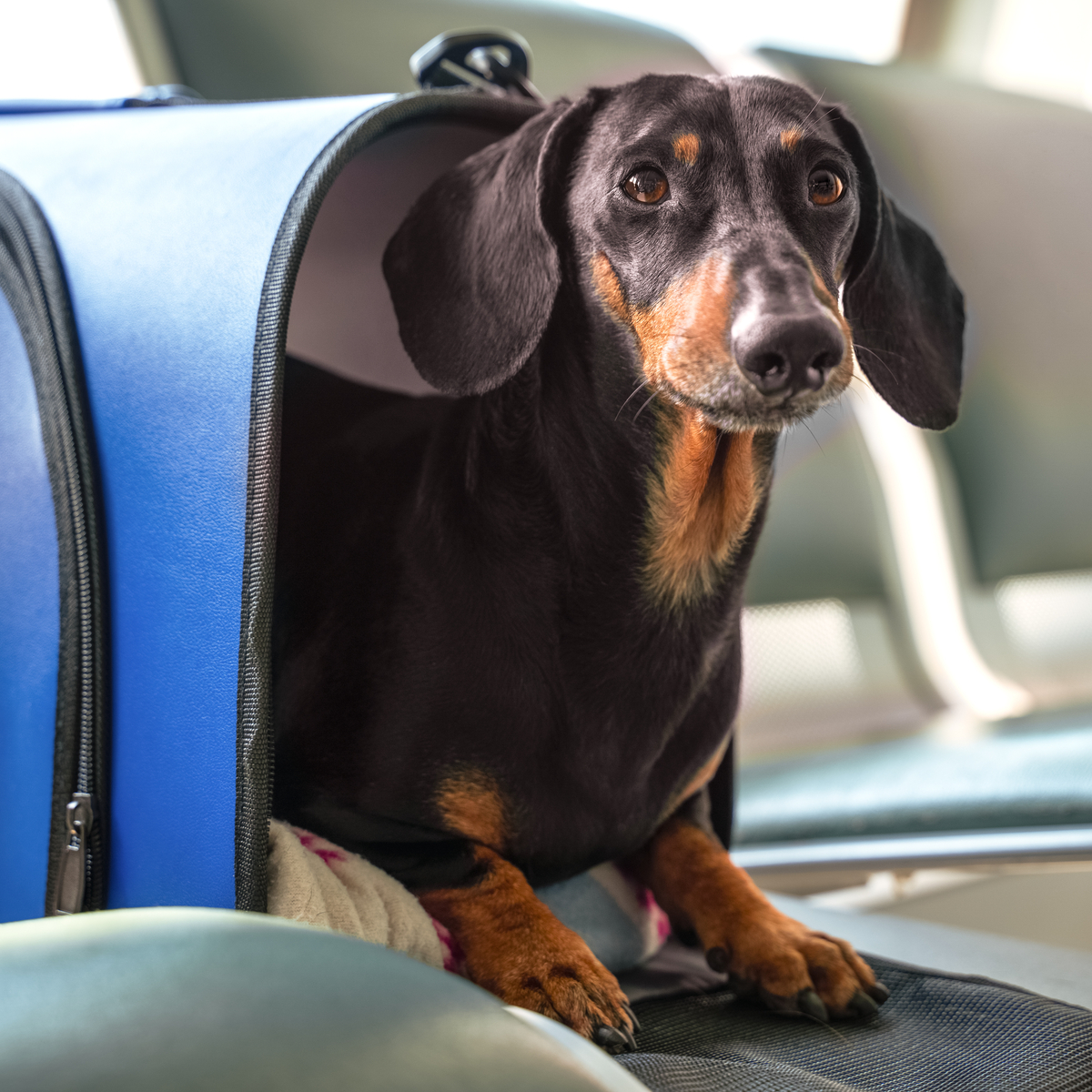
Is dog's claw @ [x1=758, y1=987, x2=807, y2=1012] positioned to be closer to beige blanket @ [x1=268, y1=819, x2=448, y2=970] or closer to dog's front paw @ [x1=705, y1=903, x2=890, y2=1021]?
dog's front paw @ [x1=705, y1=903, x2=890, y2=1021]

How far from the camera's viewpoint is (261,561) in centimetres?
73

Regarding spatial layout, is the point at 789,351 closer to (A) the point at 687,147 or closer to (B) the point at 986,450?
(A) the point at 687,147

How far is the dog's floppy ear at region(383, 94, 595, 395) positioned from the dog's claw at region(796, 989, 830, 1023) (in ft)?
1.61

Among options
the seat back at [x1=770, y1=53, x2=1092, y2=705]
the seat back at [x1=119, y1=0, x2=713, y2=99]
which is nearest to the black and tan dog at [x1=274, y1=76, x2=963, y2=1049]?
the seat back at [x1=119, y1=0, x2=713, y2=99]

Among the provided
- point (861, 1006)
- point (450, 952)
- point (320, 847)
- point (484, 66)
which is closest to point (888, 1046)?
point (861, 1006)

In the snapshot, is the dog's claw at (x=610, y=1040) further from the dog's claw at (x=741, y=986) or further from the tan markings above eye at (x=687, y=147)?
the tan markings above eye at (x=687, y=147)

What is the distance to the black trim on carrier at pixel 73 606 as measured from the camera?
Result: 0.84 meters

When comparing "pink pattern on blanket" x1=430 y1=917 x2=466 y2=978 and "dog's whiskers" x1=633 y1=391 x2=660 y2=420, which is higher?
"dog's whiskers" x1=633 y1=391 x2=660 y2=420

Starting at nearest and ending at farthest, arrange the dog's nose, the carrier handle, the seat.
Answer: the dog's nose → the carrier handle → the seat

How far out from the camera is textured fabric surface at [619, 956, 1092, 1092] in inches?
27.2

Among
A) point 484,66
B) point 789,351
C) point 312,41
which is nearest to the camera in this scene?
point 789,351

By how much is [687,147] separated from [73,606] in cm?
56

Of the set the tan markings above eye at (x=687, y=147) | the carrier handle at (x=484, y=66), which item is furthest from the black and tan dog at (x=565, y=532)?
the carrier handle at (x=484, y=66)

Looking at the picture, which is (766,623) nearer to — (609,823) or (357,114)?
(609,823)
